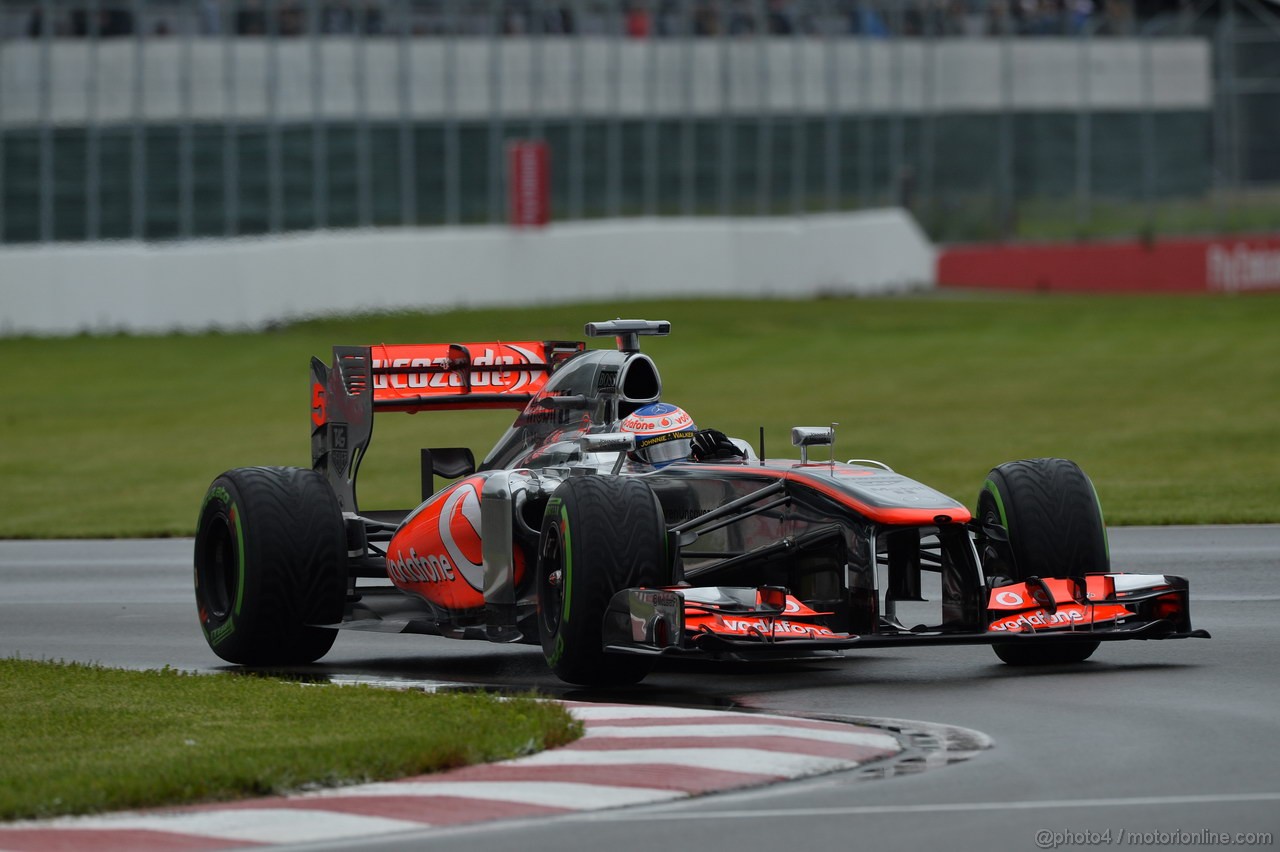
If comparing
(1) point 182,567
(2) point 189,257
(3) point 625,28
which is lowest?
(1) point 182,567

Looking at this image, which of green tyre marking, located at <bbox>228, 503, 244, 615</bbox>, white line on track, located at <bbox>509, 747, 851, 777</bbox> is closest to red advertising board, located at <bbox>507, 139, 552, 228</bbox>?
green tyre marking, located at <bbox>228, 503, 244, 615</bbox>

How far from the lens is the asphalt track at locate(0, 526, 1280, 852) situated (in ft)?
25.4

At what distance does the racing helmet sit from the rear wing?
180 cm

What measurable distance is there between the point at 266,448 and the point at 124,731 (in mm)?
20029

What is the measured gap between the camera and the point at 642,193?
53250mm

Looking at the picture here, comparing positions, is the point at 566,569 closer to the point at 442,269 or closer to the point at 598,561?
the point at 598,561

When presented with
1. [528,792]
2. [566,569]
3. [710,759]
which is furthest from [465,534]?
[528,792]

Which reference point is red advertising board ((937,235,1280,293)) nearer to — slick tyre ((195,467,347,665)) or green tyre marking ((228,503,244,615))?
slick tyre ((195,467,347,665))

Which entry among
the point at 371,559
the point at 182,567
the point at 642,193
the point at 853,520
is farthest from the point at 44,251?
the point at 853,520

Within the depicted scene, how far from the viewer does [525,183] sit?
165ft

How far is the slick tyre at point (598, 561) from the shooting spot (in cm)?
1105

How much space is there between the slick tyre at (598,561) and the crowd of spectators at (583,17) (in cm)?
3509

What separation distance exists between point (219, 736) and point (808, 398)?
2514 centimetres

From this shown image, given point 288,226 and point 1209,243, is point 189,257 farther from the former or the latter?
point 1209,243
